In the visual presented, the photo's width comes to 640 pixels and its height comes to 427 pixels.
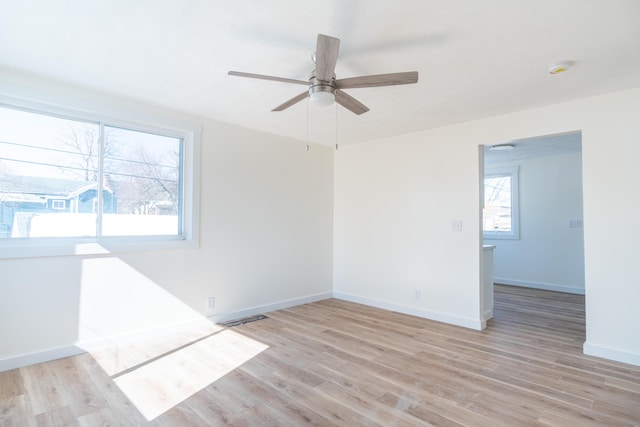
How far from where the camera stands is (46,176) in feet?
9.93

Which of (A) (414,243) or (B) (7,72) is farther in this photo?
(A) (414,243)

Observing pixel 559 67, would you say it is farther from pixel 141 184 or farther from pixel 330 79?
pixel 141 184

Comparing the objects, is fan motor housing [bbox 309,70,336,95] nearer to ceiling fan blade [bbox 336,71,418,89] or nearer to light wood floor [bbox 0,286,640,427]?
ceiling fan blade [bbox 336,71,418,89]

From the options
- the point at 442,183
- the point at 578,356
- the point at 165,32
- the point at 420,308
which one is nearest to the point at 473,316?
the point at 420,308

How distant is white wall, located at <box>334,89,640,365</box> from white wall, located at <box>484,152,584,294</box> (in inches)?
127

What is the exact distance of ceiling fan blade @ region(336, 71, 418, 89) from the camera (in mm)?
2088

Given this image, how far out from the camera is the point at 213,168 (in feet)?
13.2

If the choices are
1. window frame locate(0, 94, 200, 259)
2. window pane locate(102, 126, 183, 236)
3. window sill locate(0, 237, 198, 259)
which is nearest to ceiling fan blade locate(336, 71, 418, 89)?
window frame locate(0, 94, 200, 259)

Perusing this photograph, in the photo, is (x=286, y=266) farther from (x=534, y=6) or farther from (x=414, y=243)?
(x=534, y=6)

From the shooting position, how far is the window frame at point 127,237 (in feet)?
9.42

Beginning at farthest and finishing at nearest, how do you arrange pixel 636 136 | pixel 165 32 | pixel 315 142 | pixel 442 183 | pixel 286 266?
pixel 315 142 → pixel 286 266 → pixel 442 183 → pixel 636 136 → pixel 165 32

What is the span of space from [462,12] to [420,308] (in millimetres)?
3450

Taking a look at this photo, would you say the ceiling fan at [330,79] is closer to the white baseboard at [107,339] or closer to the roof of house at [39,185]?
the roof of house at [39,185]

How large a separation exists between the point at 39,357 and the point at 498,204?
7305mm
